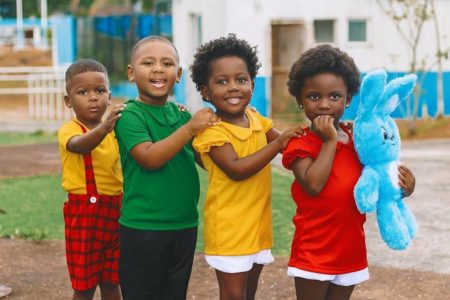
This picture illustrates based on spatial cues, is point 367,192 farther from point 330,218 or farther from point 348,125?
point 348,125

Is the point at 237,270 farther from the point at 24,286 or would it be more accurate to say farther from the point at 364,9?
the point at 364,9

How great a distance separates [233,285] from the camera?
12.0 feet

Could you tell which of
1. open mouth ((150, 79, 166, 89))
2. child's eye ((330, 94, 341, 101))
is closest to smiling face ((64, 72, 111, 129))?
open mouth ((150, 79, 166, 89))

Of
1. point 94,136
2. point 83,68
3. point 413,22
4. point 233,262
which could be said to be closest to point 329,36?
point 413,22

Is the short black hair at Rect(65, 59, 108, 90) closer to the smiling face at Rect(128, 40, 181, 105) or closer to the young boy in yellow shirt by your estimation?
the young boy in yellow shirt

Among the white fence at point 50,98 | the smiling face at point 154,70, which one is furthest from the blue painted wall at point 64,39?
the smiling face at point 154,70

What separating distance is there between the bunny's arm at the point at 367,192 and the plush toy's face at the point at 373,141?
69mm

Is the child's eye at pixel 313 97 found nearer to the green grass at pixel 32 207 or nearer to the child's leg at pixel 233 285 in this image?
the child's leg at pixel 233 285

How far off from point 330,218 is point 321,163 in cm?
24

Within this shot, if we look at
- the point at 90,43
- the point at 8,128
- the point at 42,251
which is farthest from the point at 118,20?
the point at 42,251

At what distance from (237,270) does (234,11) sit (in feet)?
42.4

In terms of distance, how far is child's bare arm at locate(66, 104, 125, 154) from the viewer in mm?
3809

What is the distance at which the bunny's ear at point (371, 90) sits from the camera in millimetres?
3529

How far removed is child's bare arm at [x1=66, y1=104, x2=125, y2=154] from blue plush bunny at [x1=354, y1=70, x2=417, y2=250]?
3.40ft
